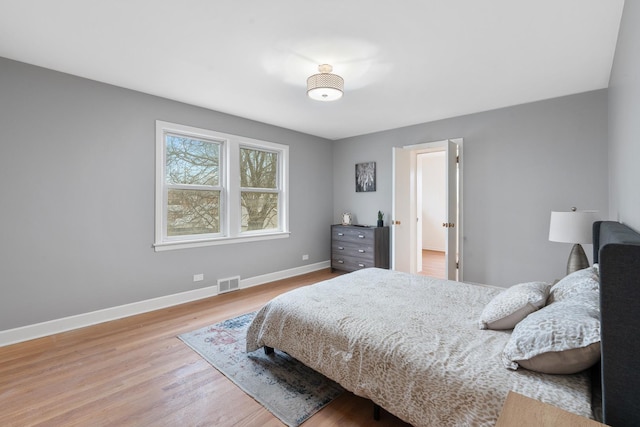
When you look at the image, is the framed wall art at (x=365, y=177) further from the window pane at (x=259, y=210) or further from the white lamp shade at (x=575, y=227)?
the white lamp shade at (x=575, y=227)

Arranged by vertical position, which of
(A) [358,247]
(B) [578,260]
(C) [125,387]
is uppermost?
(B) [578,260]

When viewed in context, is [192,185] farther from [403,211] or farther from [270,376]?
[403,211]

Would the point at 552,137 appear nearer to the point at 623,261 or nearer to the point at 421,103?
the point at 421,103

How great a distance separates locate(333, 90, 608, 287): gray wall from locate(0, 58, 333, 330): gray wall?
3.67 metres

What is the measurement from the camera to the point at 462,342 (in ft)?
5.08

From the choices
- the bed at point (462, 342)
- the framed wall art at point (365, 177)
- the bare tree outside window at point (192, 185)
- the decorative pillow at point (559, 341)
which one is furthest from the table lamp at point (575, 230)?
the bare tree outside window at point (192, 185)

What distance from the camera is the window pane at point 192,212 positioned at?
366 centimetres

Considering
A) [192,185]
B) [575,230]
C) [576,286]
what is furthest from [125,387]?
[575,230]

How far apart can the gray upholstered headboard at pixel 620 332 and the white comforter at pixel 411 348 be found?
0.44ft

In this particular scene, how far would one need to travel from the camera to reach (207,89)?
10.6 ft

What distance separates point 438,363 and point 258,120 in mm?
3996

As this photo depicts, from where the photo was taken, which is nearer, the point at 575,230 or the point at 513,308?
the point at 513,308

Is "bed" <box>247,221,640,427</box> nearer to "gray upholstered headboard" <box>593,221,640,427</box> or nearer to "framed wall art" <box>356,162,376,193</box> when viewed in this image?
"gray upholstered headboard" <box>593,221,640,427</box>

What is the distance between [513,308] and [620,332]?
0.72 metres
